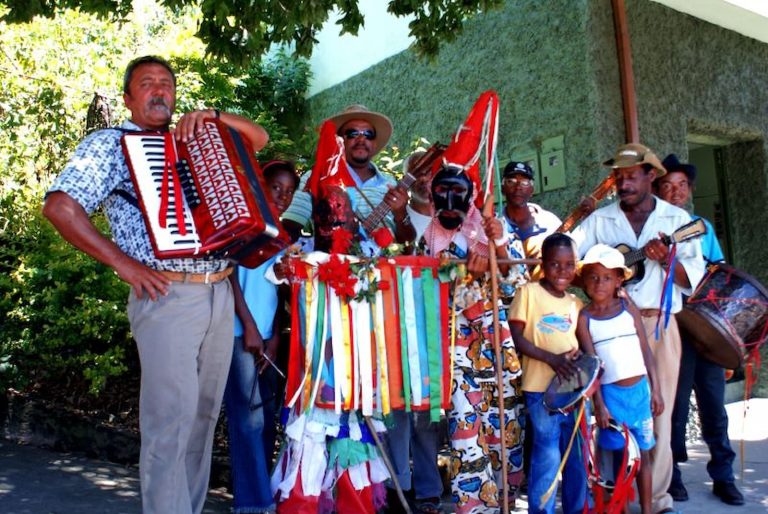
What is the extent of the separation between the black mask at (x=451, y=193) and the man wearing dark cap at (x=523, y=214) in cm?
72

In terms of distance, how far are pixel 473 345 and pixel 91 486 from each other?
2546 millimetres

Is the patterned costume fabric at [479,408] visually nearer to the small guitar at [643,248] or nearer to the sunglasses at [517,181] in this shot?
the sunglasses at [517,181]

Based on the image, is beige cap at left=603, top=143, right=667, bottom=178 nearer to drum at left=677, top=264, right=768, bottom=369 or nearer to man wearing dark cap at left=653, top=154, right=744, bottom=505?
man wearing dark cap at left=653, top=154, right=744, bottom=505

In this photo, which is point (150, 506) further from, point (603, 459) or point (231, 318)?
point (603, 459)

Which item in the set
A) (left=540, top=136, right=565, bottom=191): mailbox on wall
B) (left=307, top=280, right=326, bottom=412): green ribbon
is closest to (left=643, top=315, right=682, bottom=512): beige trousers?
(left=307, top=280, right=326, bottom=412): green ribbon

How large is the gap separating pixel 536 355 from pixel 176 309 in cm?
201

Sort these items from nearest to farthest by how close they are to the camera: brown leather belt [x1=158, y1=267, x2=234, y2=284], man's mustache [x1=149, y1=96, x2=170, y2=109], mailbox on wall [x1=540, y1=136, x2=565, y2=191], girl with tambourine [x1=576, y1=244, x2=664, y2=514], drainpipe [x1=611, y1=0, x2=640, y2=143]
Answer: brown leather belt [x1=158, y1=267, x2=234, y2=284]
man's mustache [x1=149, y1=96, x2=170, y2=109]
girl with tambourine [x1=576, y1=244, x2=664, y2=514]
drainpipe [x1=611, y1=0, x2=640, y2=143]
mailbox on wall [x1=540, y1=136, x2=565, y2=191]

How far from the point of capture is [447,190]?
4.16 metres

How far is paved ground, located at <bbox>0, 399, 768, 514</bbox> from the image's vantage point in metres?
4.37

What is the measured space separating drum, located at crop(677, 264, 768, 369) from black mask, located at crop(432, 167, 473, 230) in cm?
175

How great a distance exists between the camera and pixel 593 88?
6625 millimetres

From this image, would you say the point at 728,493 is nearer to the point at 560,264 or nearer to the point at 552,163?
the point at 560,264

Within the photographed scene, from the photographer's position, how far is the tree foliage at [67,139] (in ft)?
19.6

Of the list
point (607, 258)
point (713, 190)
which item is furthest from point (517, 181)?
point (713, 190)
